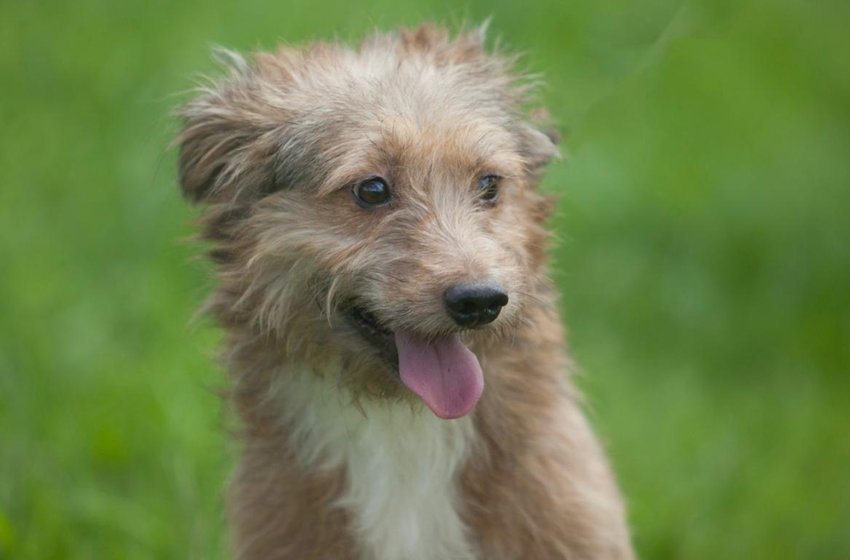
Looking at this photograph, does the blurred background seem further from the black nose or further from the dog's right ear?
the black nose

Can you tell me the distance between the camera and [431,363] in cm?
522

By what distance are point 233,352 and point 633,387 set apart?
3.37m

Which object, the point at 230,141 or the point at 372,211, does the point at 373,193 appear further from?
the point at 230,141

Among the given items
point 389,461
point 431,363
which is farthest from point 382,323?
point 389,461

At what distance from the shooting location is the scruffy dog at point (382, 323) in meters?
5.20

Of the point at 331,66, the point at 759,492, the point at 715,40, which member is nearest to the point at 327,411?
the point at 331,66

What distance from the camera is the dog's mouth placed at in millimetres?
5141

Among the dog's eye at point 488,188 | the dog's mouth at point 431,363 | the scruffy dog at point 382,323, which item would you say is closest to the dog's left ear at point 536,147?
the scruffy dog at point 382,323

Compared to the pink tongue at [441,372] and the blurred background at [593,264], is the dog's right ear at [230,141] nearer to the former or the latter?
the blurred background at [593,264]

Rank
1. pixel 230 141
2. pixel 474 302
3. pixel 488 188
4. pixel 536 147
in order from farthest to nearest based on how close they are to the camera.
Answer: pixel 536 147 < pixel 230 141 < pixel 488 188 < pixel 474 302

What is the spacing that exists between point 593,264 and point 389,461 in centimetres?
411

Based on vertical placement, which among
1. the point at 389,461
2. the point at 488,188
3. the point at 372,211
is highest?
the point at 488,188

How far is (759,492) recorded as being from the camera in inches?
298

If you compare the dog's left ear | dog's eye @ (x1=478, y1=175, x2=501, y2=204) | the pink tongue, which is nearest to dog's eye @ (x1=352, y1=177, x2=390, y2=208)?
dog's eye @ (x1=478, y1=175, x2=501, y2=204)
